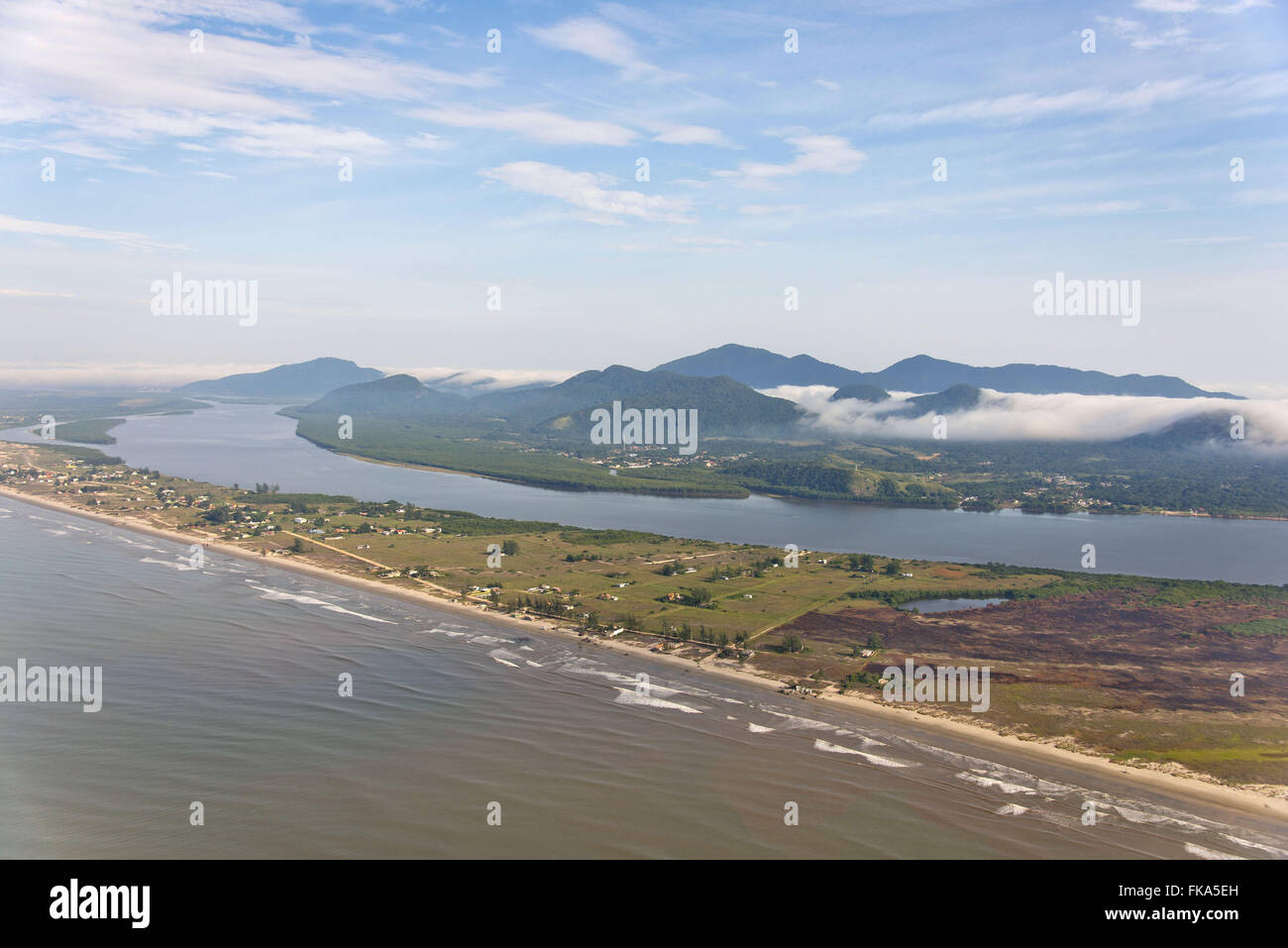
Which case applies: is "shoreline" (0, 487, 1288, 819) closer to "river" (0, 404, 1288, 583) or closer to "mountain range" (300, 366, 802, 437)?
"river" (0, 404, 1288, 583)

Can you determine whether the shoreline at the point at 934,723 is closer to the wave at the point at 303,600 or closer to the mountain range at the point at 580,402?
the wave at the point at 303,600

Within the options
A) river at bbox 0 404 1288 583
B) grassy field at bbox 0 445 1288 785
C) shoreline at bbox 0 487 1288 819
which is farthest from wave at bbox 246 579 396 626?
river at bbox 0 404 1288 583

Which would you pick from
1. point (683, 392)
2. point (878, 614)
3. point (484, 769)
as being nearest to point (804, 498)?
point (878, 614)

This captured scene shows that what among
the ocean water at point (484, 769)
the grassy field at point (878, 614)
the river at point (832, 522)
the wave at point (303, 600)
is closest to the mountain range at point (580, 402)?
the river at point (832, 522)

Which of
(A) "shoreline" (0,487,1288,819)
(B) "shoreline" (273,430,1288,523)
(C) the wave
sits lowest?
(A) "shoreline" (0,487,1288,819)

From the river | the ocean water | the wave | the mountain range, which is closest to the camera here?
the ocean water
